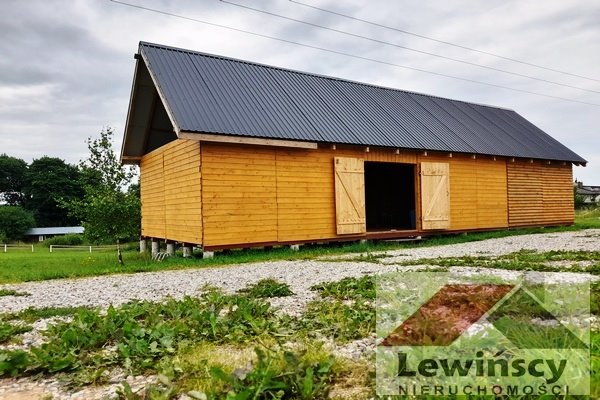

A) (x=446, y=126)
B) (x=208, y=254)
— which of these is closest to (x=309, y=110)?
(x=208, y=254)

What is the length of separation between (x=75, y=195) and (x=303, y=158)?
54.1 metres

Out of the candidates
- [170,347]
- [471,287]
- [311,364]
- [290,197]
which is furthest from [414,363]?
[290,197]

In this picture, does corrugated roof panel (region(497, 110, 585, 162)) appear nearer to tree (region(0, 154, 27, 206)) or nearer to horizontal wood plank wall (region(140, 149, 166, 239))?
horizontal wood plank wall (region(140, 149, 166, 239))

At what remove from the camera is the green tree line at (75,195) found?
43.1ft

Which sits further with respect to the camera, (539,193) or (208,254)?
(539,193)

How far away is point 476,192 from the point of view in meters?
16.4

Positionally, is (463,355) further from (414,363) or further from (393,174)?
(393,174)

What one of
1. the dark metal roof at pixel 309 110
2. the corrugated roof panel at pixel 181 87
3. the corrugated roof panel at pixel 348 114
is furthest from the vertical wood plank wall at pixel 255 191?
the corrugated roof panel at pixel 181 87

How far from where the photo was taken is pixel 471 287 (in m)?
4.61

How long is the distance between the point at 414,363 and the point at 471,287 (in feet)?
7.42

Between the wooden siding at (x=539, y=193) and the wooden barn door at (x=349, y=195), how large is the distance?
7.69 m

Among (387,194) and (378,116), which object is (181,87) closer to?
(378,116)

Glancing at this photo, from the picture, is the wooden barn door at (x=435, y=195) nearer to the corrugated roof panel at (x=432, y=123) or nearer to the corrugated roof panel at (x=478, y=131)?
the corrugated roof panel at (x=432, y=123)

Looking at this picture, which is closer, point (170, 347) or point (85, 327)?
point (170, 347)
